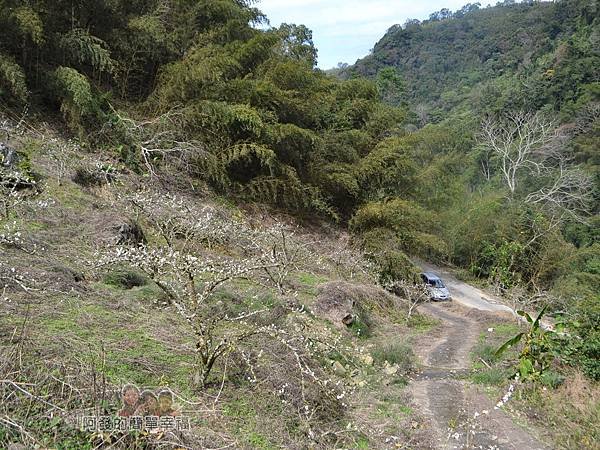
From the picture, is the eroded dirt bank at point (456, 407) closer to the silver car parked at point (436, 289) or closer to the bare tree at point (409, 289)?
the bare tree at point (409, 289)

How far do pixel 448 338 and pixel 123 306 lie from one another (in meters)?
7.37

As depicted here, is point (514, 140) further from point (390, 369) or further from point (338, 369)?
point (338, 369)

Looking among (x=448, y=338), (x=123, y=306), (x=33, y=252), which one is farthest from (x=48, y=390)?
(x=448, y=338)

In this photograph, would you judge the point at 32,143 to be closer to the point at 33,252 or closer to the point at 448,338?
the point at 33,252

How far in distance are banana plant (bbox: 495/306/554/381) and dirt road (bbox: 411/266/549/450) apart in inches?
24.1

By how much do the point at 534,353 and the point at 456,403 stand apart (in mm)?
1570

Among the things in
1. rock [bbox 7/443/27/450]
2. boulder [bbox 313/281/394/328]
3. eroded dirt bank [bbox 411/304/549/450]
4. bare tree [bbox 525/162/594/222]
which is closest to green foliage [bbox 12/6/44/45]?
boulder [bbox 313/281/394/328]

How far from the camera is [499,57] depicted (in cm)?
5209

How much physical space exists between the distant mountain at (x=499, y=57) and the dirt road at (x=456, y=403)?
59.4ft

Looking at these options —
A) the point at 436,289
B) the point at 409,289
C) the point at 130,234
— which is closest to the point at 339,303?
the point at 130,234

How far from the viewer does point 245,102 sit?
12000 millimetres

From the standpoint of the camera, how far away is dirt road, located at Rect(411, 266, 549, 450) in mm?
4707

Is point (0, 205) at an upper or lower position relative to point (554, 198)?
upper

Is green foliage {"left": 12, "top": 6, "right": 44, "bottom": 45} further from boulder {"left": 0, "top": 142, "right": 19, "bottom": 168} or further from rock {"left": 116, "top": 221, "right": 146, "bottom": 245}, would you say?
rock {"left": 116, "top": 221, "right": 146, "bottom": 245}
